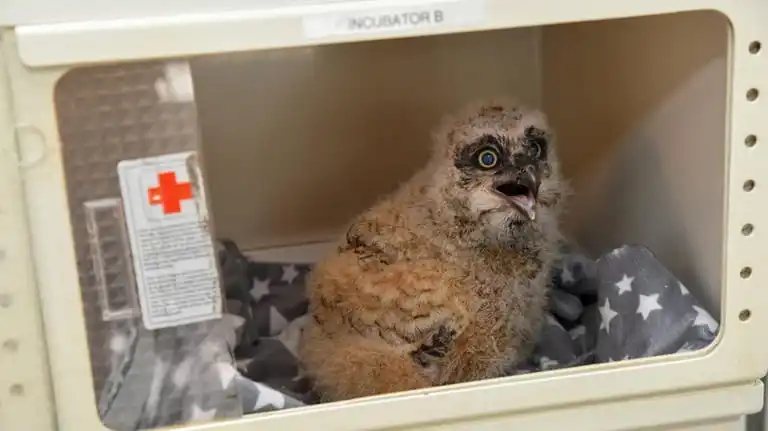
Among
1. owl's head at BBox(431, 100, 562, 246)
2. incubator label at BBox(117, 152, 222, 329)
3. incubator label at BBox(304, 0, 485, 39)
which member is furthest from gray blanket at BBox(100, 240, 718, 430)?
incubator label at BBox(304, 0, 485, 39)

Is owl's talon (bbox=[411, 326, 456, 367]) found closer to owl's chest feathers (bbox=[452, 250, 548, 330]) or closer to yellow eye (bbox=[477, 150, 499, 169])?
owl's chest feathers (bbox=[452, 250, 548, 330])

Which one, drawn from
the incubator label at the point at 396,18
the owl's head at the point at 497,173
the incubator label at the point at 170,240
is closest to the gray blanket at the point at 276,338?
the incubator label at the point at 170,240

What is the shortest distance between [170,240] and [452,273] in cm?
27

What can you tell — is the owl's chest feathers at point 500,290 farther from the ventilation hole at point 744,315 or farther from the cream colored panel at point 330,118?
the cream colored panel at point 330,118

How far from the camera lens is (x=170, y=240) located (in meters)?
0.71

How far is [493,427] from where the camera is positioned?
78 cm

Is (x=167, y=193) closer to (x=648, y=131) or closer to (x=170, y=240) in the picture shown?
(x=170, y=240)

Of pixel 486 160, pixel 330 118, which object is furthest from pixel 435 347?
pixel 330 118

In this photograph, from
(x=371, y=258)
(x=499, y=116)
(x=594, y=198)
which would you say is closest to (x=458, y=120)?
(x=499, y=116)

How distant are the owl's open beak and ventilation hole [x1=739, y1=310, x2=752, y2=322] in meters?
0.20

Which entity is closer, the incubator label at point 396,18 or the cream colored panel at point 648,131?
the incubator label at point 396,18

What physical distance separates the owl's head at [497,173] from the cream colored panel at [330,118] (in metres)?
0.31

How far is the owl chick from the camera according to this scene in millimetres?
842

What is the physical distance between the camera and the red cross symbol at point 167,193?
2.30 feet
